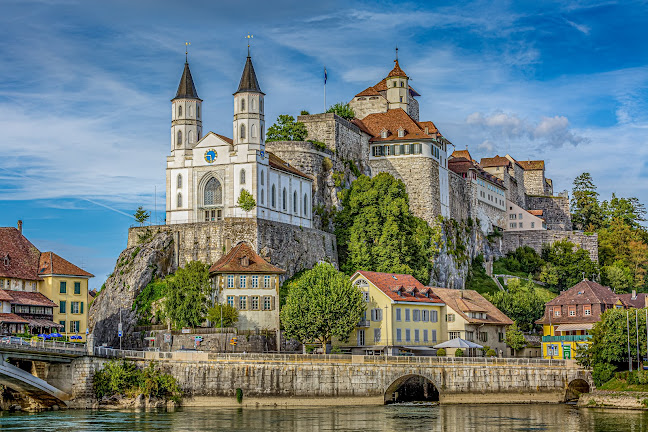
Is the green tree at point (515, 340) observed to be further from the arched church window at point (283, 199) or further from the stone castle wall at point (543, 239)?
the stone castle wall at point (543, 239)


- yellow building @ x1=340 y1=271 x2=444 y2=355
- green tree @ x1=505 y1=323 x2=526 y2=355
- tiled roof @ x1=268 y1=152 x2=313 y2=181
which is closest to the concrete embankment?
yellow building @ x1=340 y1=271 x2=444 y2=355

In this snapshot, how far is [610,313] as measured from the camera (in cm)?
7969

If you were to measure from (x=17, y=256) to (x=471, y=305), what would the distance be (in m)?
39.3

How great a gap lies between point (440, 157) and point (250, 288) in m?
42.7

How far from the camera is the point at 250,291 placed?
3492 inches

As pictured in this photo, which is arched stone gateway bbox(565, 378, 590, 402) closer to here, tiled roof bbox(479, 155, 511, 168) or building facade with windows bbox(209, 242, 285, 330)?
building facade with windows bbox(209, 242, 285, 330)

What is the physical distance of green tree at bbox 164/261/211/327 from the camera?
287ft

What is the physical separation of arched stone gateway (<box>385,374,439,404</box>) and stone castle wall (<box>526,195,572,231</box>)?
7606 centimetres

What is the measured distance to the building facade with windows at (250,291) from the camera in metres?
88.1

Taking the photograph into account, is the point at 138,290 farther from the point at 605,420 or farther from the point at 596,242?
the point at 596,242

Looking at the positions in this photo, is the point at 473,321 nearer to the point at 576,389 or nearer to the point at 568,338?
the point at 568,338

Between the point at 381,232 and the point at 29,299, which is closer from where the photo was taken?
the point at 29,299

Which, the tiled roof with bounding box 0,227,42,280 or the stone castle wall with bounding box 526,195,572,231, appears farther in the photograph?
the stone castle wall with bounding box 526,195,572,231

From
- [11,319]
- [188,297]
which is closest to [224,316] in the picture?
[188,297]
